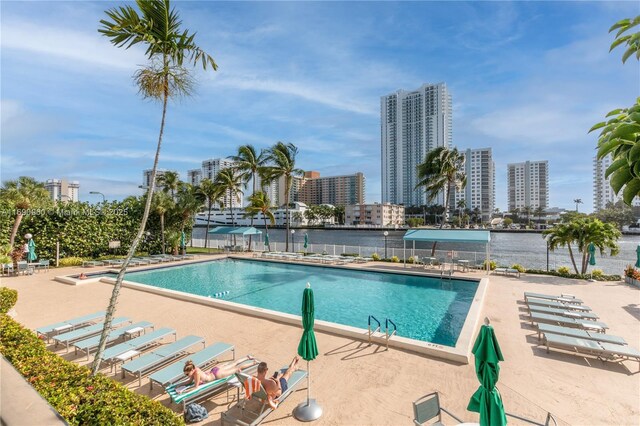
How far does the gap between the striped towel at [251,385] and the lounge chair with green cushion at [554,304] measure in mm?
10149

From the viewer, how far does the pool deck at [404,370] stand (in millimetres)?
5340

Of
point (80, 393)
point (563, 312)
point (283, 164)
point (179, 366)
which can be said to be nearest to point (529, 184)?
point (283, 164)

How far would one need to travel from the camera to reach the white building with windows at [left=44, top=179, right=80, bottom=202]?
22.2 metres

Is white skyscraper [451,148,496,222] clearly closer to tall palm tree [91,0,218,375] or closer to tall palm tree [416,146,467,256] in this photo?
tall palm tree [416,146,467,256]

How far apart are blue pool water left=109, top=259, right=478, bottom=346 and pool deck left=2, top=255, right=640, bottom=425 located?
2.02m

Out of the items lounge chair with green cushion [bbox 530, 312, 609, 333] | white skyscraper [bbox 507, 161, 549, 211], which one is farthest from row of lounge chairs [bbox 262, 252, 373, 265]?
white skyscraper [bbox 507, 161, 549, 211]

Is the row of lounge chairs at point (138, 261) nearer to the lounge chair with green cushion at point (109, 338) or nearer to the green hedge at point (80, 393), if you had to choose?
the lounge chair with green cushion at point (109, 338)

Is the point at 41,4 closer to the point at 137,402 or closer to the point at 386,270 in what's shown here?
the point at 137,402

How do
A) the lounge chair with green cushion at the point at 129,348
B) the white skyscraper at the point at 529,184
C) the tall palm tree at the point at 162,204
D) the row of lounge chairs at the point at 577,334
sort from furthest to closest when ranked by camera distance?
the white skyscraper at the point at 529,184
the tall palm tree at the point at 162,204
the row of lounge chairs at the point at 577,334
the lounge chair with green cushion at the point at 129,348

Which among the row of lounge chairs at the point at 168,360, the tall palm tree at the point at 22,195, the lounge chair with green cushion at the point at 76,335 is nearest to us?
the row of lounge chairs at the point at 168,360

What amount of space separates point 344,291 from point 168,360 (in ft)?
30.9

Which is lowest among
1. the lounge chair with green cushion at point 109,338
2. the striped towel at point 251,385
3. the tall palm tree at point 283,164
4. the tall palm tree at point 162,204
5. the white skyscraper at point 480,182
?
the lounge chair with green cushion at point 109,338

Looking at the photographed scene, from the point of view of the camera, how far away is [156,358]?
659cm

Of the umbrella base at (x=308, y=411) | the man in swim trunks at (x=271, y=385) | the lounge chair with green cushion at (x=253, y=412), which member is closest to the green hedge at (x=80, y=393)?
the lounge chair with green cushion at (x=253, y=412)
